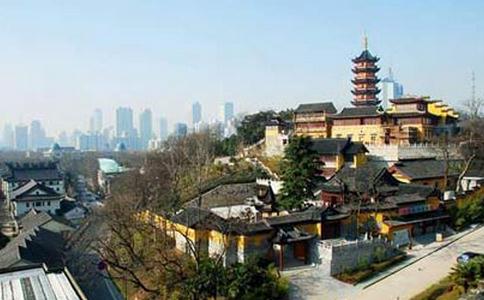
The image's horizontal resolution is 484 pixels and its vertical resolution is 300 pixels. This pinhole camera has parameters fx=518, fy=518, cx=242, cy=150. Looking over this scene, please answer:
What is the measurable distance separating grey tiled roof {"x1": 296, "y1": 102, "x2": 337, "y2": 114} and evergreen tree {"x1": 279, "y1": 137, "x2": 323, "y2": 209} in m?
14.2

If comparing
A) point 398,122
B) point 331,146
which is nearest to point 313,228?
point 331,146

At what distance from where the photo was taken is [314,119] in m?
38.5

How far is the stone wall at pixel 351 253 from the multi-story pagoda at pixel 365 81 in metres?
28.7

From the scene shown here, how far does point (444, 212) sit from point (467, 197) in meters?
2.75

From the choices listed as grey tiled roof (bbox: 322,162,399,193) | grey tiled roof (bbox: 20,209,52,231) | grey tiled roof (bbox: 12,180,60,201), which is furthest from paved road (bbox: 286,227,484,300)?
grey tiled roof (bbox: 12,180,60,201)

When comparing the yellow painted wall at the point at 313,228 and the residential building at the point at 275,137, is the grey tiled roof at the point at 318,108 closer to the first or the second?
the residential building at the point at 275,137

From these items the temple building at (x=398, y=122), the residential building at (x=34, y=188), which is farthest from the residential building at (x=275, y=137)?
the residential building at (x=34, y=188)

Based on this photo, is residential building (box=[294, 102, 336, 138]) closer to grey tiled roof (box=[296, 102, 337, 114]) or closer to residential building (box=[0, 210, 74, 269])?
grey tiled roof (box=[296, 102, 337, 114])

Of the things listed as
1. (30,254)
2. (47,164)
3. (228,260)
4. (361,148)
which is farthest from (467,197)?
(47,164)

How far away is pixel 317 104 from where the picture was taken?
39.4m

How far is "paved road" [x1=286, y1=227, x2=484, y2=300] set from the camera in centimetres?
1667

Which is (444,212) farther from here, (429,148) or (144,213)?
(144,213)

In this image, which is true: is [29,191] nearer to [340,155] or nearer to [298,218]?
[340,155]

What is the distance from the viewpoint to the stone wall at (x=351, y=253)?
Answer: 1844cm
